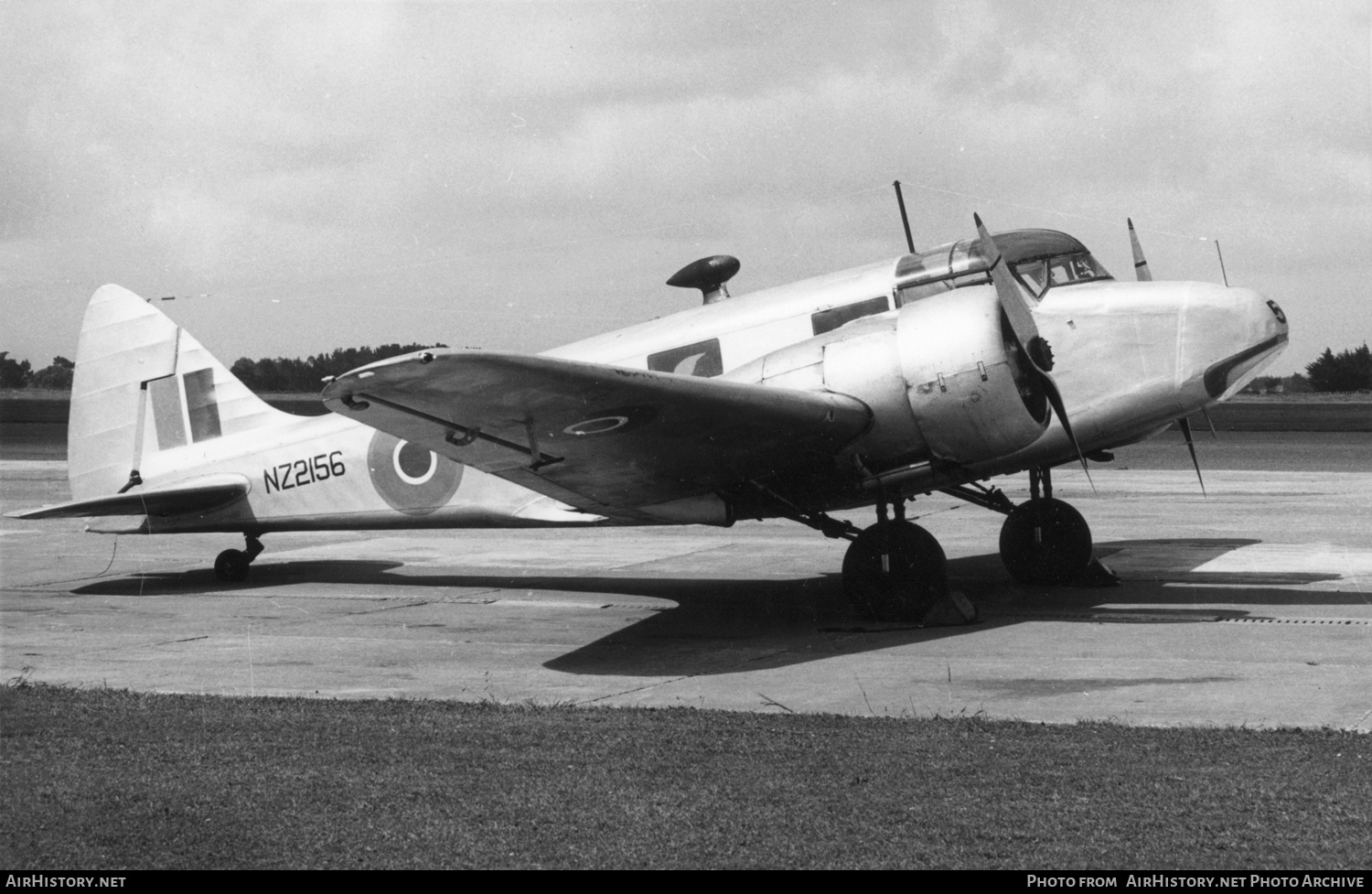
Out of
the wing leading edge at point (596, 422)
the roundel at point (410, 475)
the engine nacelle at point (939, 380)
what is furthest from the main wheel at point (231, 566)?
the engine nacelle at point (939, 380)

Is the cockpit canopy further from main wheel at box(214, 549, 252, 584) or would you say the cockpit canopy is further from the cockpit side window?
main wheel at box(214, 549, 252, 584)

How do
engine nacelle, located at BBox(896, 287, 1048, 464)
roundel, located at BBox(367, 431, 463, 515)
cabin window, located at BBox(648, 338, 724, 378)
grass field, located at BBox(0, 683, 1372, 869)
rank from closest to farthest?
grass field, located at BBox(0, 683, 1372, 869) → engine nacelle, located at BBox(896, 287, 1048, 464) → cabin window, located at BBox(648, 338, 724, 378) → roundel, located at BBox(367, 431, 463, 515)

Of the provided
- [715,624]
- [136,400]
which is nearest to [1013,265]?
[715,624]

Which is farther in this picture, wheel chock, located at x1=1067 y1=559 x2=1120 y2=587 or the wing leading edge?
wheel chock, located at x1=1067 y1=559 x2=1120 y2=587

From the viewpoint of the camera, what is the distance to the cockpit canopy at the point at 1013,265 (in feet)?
37.9

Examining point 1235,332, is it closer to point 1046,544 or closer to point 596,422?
point 1046,544

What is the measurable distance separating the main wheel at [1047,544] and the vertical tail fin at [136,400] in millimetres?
7684

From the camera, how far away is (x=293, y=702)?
27.5ft

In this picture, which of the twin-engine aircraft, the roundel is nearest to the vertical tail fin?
the twin-engine aircraft

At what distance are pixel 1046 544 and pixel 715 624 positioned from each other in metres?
3.64

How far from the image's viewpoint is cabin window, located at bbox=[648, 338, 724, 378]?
40.4 feet

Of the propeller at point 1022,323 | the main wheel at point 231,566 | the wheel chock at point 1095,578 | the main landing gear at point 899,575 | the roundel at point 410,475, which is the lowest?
the wheel chock at point 1095,578

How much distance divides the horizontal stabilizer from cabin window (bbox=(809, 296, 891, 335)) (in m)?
6.38

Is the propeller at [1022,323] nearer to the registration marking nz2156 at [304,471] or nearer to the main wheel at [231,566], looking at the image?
the registration marking nz2156 at [304,471]
